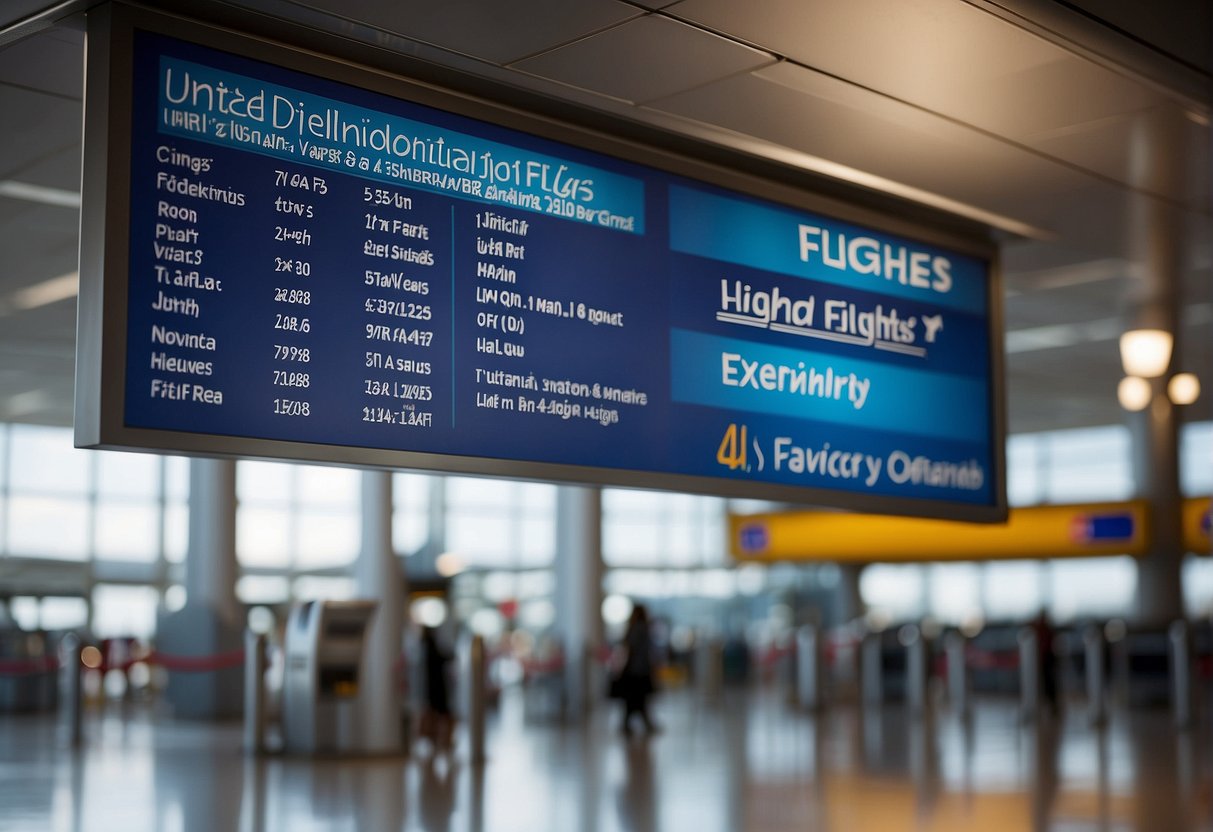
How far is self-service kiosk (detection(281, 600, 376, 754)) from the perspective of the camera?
1348cm

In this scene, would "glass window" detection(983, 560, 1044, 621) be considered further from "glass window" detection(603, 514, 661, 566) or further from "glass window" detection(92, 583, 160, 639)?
"glass window" detection(92, 583, 160, 639)

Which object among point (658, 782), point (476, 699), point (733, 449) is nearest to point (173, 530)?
point (476, 699)

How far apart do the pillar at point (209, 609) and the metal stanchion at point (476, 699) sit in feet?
22.9

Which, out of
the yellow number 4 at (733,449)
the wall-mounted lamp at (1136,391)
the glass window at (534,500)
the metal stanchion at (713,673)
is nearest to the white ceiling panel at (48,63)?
the yellow number 4 at (733,449)

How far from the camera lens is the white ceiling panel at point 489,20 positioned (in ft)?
14.0

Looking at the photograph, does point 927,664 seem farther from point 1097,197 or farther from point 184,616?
point 1097,197

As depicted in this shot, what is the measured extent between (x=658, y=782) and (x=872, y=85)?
23.1 feet

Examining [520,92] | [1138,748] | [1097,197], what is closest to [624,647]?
[1138,748]

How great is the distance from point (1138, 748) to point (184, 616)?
12.3m

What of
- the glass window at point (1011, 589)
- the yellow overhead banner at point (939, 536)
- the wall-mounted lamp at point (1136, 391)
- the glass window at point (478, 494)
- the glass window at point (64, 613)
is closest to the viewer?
the wall-mounted lamp at point (1136, 391)

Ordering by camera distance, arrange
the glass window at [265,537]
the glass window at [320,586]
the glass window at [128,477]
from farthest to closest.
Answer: the glass window at [320,586]
the glass window at [265,537]
the glass window at [128,477]

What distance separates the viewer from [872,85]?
4.95 m

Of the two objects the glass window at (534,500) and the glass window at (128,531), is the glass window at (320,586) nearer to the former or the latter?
the glass window at (128,531)

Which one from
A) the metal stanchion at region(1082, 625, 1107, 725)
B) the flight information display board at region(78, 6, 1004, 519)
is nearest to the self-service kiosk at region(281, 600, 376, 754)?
the flight information display board at region(78, 6, 1004, 519)
